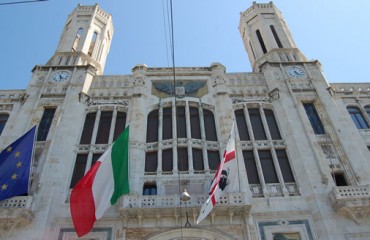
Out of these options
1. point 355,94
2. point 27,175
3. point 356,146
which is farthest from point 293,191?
point 27,175

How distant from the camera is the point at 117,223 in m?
20.6

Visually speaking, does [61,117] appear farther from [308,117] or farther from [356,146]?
[356,146]

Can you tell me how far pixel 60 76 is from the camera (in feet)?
102

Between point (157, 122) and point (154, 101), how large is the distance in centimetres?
219

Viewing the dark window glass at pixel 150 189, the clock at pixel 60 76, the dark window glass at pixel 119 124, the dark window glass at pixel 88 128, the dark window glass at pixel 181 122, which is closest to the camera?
the dark window glass at pixel 150 189

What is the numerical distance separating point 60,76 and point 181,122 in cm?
1219

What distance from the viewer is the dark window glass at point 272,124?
2700 centimetres

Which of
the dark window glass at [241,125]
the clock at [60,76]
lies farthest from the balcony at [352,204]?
the clock at [60,76]

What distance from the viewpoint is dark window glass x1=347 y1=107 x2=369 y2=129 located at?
28031 millimetres

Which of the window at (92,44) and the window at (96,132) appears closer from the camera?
the window at (96,132)

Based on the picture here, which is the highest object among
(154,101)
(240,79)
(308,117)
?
(240,79)

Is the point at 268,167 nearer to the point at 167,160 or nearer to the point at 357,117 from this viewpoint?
the point at 167,160

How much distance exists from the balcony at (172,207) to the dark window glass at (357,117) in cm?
1362

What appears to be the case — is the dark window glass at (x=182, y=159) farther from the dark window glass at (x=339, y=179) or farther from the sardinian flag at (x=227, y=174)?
the dark window glass at (x=339, y=179)
